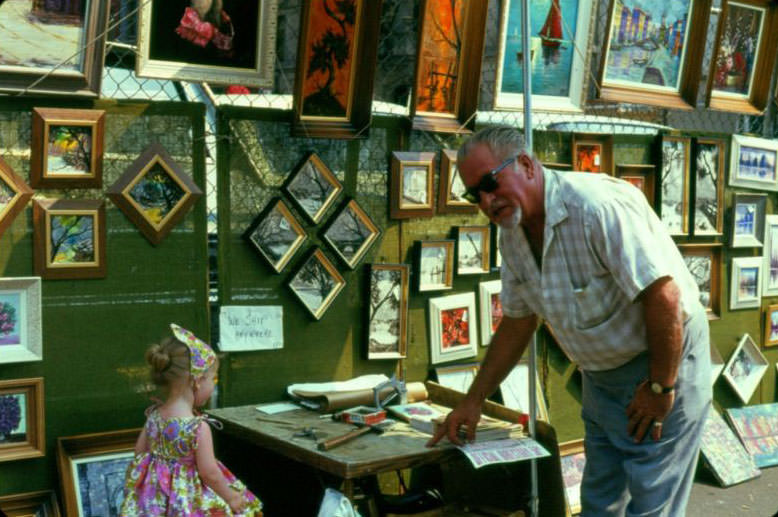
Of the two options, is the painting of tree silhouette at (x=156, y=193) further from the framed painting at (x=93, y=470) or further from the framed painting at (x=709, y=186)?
the framed painting at (x=709, y=186)

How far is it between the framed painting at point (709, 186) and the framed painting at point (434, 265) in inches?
69.7

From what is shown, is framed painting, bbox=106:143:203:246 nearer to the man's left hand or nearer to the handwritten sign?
the handwritten sign

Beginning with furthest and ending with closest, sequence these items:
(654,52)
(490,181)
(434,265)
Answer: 1. (654,52)
2. (434,265)
3. (490,181)

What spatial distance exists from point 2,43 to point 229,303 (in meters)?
1.32

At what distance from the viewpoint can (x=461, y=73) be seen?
468 cm

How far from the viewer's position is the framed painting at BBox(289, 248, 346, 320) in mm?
4301

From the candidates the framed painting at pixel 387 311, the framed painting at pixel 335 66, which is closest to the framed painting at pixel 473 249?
the framed painting at pixel 387 311

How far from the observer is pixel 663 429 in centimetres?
330

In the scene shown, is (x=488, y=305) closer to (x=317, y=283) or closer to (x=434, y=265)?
(x=434, y=265)

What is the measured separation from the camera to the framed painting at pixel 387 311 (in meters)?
4.53

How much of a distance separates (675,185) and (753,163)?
0.78m

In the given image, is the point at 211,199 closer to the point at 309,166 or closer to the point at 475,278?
the point at 309,166

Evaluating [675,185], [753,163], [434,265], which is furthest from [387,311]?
[753,163]

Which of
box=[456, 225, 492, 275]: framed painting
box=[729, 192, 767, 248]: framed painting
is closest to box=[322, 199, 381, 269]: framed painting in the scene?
box=[456, 225, 492, 275]: framed painting
